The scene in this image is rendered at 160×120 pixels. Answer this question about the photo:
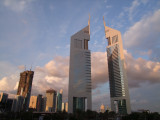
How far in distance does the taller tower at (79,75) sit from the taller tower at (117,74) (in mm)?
34299

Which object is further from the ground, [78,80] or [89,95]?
[78,80]

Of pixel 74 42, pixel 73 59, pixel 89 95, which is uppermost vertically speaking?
pixel 74 42

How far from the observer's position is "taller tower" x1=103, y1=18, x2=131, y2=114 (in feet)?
525

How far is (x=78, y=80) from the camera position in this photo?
15025cm

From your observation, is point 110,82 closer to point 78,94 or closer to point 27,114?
point 78,94

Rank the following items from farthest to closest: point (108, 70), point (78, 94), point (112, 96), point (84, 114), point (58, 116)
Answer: point (108, 70) → point (112, 96) → point (78, 94) → point (58, 116) → point (84, 114)

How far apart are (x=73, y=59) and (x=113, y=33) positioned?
221ft

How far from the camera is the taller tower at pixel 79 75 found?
146 meters

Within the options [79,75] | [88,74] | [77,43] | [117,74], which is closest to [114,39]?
[117,74]

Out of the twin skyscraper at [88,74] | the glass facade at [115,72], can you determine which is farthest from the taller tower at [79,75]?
the glass facade at [115,72]

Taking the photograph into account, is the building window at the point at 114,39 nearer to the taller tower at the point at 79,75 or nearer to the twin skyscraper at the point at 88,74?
the twin skyscraper at the point at 88,74

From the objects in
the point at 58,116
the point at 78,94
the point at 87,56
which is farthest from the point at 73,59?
the point at 58,116

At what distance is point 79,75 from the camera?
152 metres

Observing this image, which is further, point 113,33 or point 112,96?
point 113,33
